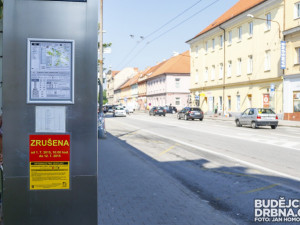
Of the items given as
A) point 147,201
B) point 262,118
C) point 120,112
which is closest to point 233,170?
point 147,201

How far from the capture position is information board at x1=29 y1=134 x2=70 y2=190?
9.20 ft

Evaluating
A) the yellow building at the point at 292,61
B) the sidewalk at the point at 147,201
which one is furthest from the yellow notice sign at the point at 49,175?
the yellow building at the point at 292,61

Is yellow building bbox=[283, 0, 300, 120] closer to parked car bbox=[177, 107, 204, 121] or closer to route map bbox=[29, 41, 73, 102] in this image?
parked car bbox=[177, 107, 204, 121]

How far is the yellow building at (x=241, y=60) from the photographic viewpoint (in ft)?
106

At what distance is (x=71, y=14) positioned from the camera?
2.80m

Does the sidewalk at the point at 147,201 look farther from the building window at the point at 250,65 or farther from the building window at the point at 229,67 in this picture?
the building window at the point at 229,67

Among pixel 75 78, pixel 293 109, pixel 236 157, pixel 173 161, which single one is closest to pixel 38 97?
pixel 75 78

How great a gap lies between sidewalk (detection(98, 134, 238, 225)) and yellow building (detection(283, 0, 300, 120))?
24.8m

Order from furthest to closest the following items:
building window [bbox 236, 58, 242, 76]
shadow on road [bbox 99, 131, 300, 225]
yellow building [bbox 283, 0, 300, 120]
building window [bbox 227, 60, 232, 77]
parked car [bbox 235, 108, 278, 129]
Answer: building window [bbox 227, 60, 232, 77] → building window [bbox 236, 58, 242, 76] → yellow building [bbox 283, 0, 300, 120] → parked car [bbox 235, 108, 278, 129] → shadow on road [bbox 99, 131, 300, 225]

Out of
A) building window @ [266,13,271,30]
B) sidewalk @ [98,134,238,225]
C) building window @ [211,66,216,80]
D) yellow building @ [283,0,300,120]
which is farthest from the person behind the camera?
building window @ [211,66,216,80]

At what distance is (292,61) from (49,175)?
30075 mm

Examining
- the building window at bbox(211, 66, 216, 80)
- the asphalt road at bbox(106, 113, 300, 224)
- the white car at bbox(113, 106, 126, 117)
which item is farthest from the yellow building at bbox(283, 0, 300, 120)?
the white car at bbox(113, 106, 126, 117)

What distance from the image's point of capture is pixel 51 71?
283cm

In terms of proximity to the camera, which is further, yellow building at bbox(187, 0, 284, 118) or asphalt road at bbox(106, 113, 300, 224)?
yellow building at bbox(187, 0, 284, 118)
